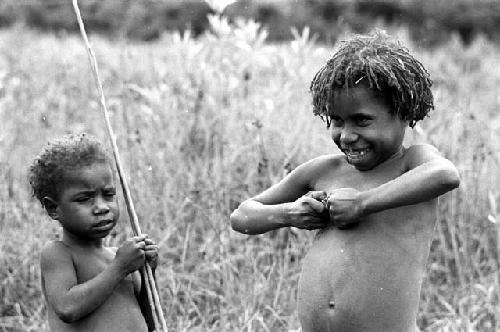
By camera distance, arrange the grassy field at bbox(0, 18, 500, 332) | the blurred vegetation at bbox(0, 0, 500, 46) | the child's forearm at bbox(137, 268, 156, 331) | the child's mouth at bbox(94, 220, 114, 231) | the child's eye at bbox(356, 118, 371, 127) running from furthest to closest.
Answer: the blurred vegetation at bbox(0, 0, 500, 46) < the grassy field at bbox(0, 18, 500, 332) < the child's forearm at bbox(137, 268, 156, 331) < the child's mouth at bbox(94, 220, 114, 231) < the child's eye at bbox(356, 118, 371, 127)

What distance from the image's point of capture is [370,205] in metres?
2.86

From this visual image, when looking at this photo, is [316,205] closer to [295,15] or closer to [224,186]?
[224,186]

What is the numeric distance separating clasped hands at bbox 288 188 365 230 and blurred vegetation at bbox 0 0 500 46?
11.0m

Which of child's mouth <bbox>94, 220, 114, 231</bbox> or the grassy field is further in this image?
the grassy field

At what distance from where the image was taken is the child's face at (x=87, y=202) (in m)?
3.15

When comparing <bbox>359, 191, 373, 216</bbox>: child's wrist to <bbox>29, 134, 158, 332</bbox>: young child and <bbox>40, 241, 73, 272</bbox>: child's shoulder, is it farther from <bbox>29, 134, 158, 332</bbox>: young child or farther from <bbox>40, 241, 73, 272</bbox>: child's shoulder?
<bbox>40, 241, 73, 272</bbox>: child's shoulder

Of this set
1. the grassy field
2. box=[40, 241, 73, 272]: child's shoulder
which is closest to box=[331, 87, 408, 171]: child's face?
box=[40, 241, 73, 272]: child's shoulder

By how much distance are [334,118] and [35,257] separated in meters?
2.11

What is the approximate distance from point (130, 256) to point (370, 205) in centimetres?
81

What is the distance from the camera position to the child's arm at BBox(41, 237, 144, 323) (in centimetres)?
310

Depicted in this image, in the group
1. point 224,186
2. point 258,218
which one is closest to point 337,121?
point 258,218

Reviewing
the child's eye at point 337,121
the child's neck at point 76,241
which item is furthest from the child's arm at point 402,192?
the child's neck at point 76,241

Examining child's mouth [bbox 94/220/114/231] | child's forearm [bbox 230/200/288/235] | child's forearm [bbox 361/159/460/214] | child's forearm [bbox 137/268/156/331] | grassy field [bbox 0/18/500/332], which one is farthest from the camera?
grassy field [bbox 0/18/500/332]

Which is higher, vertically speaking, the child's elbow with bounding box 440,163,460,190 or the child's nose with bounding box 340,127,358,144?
the child's nose with bounding box 340,127,358,144
